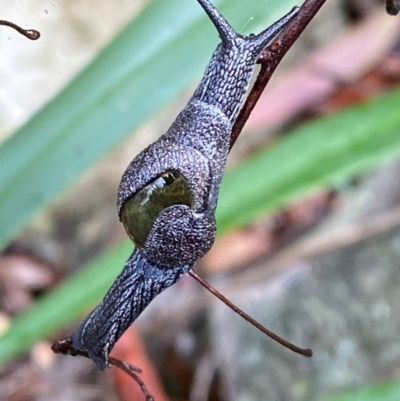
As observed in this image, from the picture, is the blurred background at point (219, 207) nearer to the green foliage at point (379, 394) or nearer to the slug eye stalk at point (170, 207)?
the green foliage at point (379, 394)

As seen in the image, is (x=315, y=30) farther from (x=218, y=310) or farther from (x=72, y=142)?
(x=72, y=142)

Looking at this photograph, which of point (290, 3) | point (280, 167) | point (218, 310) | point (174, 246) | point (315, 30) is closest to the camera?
point (174, 246)

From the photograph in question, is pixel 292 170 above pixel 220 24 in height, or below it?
Result: below

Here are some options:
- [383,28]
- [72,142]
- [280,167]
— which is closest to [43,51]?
[72,142]

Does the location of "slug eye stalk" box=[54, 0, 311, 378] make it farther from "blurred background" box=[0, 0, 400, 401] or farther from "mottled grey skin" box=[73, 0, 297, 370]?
"blurred background" box=[0, 0, 400, 401]

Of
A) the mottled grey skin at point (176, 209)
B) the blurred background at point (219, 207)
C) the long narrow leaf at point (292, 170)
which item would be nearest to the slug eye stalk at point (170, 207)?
the mottled grey skin at point (176, 209)

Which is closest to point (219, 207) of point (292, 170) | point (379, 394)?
point (292, 170)

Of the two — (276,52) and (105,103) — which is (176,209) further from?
(105,103)
